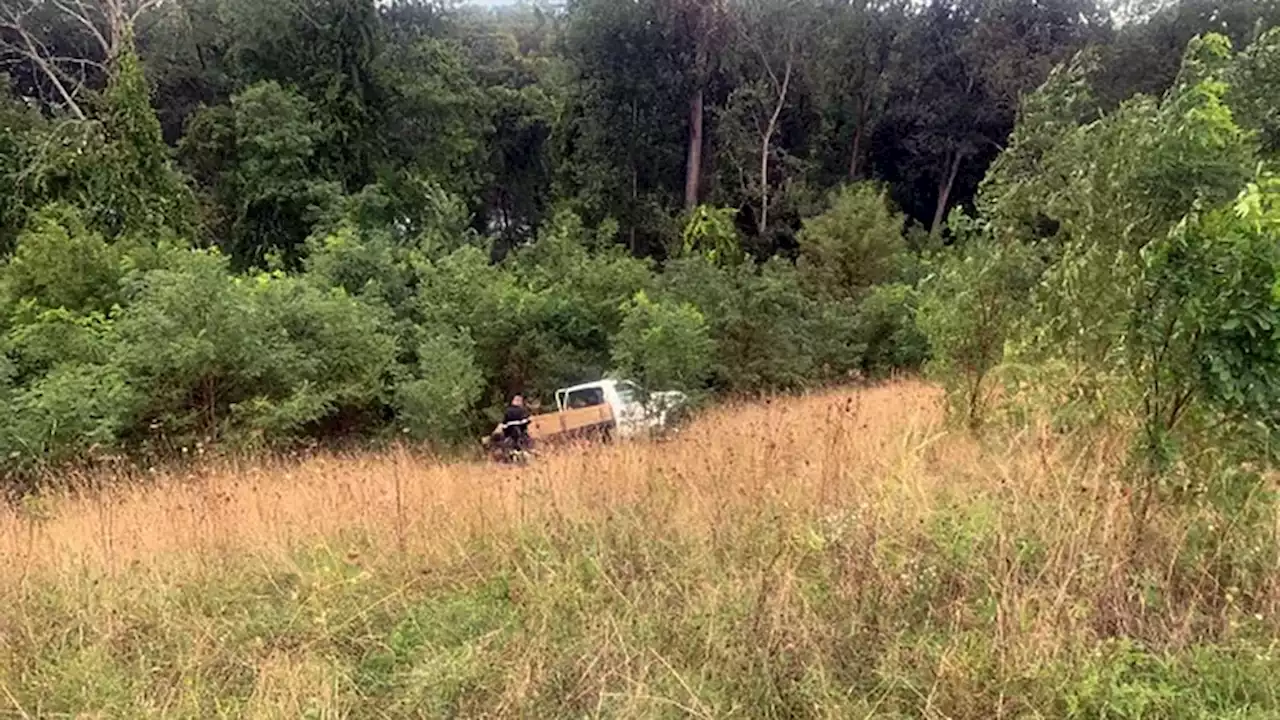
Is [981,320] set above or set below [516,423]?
above

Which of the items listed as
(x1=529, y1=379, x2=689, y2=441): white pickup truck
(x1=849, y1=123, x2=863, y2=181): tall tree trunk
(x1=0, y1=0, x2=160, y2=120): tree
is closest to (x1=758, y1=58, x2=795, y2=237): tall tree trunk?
(x1=849, y1=123, x2=863, y2=181): tall tree trunk

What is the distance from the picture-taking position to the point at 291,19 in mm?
24688

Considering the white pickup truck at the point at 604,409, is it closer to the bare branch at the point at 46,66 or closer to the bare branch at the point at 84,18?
the bare branch at the point at 46,66

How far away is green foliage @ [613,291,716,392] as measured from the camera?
12180 mm

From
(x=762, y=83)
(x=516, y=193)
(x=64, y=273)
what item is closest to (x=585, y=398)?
(x=64, y=273)

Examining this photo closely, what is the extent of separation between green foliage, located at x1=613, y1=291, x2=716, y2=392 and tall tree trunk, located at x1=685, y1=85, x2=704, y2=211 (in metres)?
16.3

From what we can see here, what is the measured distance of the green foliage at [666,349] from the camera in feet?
40.0

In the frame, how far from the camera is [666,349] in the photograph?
1226 centimetres

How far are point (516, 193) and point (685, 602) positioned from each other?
34.1 meters

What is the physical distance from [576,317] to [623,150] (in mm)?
15302

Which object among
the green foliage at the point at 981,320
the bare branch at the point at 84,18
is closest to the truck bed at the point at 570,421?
the green foliage at the point at 981,320

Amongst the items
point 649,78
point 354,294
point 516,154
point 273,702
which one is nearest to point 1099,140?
point 273,702

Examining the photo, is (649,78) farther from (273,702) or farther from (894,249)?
(273,702)

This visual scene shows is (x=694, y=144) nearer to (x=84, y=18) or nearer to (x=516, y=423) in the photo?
(x=84, y=18)
